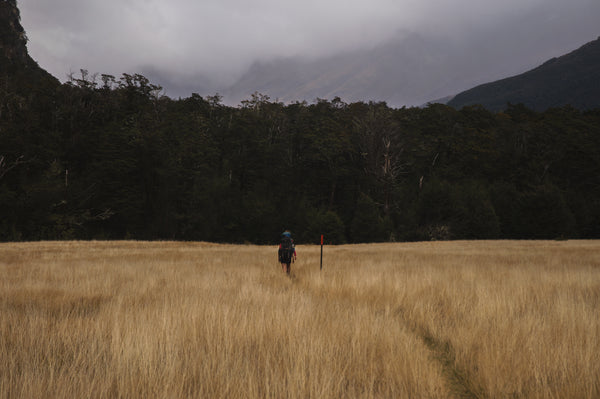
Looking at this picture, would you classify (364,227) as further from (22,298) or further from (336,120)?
(22,298)

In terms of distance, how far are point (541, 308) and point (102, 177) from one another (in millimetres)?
55509

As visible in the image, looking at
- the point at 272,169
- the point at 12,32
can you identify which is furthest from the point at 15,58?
the point at 272,169

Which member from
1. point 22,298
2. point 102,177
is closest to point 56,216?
point 102,177

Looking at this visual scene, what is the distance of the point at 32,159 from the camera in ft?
136

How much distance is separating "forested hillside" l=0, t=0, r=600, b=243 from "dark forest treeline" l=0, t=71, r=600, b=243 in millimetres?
265

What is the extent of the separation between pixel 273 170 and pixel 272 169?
35 cm

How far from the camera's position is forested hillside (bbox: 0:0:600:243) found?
44.2 metres

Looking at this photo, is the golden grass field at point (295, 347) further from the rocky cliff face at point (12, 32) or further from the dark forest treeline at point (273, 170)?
the rocky cliff face at point (12, 32)

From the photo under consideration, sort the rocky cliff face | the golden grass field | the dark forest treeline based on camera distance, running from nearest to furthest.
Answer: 1. the golden grass field
2. the dark forest treeline
3. the rocky cliff face

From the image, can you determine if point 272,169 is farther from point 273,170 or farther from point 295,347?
point 295,347

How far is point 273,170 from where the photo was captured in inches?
2377

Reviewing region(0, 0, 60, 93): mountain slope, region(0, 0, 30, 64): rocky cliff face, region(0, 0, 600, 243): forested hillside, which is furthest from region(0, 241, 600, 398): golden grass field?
region(0, 0, 30, 64): rocky cliff face

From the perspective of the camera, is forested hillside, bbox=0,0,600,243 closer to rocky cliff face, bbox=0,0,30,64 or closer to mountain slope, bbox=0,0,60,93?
mountain slope, bbox=0,0,60,93

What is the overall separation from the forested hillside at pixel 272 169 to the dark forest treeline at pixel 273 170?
26 centimetres
